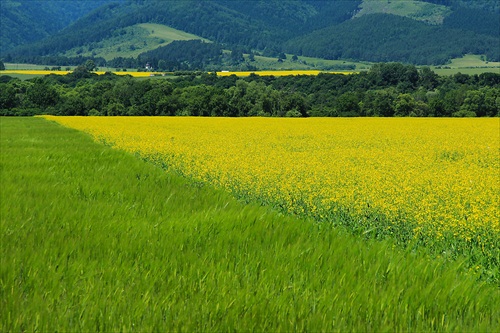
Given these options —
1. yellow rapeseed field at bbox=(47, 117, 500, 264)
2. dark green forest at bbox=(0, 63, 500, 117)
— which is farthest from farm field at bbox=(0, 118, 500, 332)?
dark green forest at bbox=(0, 63, 500, 117)

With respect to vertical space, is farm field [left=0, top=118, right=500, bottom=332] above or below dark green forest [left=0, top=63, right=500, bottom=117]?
above

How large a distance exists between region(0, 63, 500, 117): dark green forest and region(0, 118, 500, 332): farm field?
203 ft

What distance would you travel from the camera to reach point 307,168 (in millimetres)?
13750

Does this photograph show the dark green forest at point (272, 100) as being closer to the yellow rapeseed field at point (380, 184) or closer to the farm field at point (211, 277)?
the yellow rapeseed field at point (380, 184)

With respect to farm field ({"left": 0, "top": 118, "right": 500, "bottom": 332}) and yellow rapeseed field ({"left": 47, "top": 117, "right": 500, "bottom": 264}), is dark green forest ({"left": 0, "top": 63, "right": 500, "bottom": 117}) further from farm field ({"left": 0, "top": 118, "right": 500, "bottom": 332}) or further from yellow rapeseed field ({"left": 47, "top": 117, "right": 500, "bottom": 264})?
farm field ({"left": 0, "top": 118, "right": 500, "bottom": 332})

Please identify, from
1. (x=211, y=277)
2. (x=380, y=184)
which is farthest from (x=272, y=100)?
(x=211, y=277)

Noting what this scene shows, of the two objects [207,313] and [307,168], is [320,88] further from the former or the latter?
[207,313]

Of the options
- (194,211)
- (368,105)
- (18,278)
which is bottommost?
(368,105)

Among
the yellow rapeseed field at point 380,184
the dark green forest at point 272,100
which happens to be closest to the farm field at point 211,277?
the yellow rapeseed field at point 380,184

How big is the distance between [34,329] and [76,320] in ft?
0.76

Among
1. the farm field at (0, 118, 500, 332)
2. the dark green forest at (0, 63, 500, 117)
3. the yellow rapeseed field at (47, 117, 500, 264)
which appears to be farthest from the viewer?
the dark green forest at (0, 63, 500, 117)

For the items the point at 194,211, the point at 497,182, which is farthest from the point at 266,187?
the point at 497,182

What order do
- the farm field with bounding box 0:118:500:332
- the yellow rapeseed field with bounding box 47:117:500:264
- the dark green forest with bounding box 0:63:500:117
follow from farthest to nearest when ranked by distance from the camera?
the dark green forest with bounding box 0:63:500:117 → the yellow rapeseed field with bounding box 47:117:500:264 → the farm field with bounding box 0:118:500:332

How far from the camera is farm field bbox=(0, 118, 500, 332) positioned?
10.5ft
